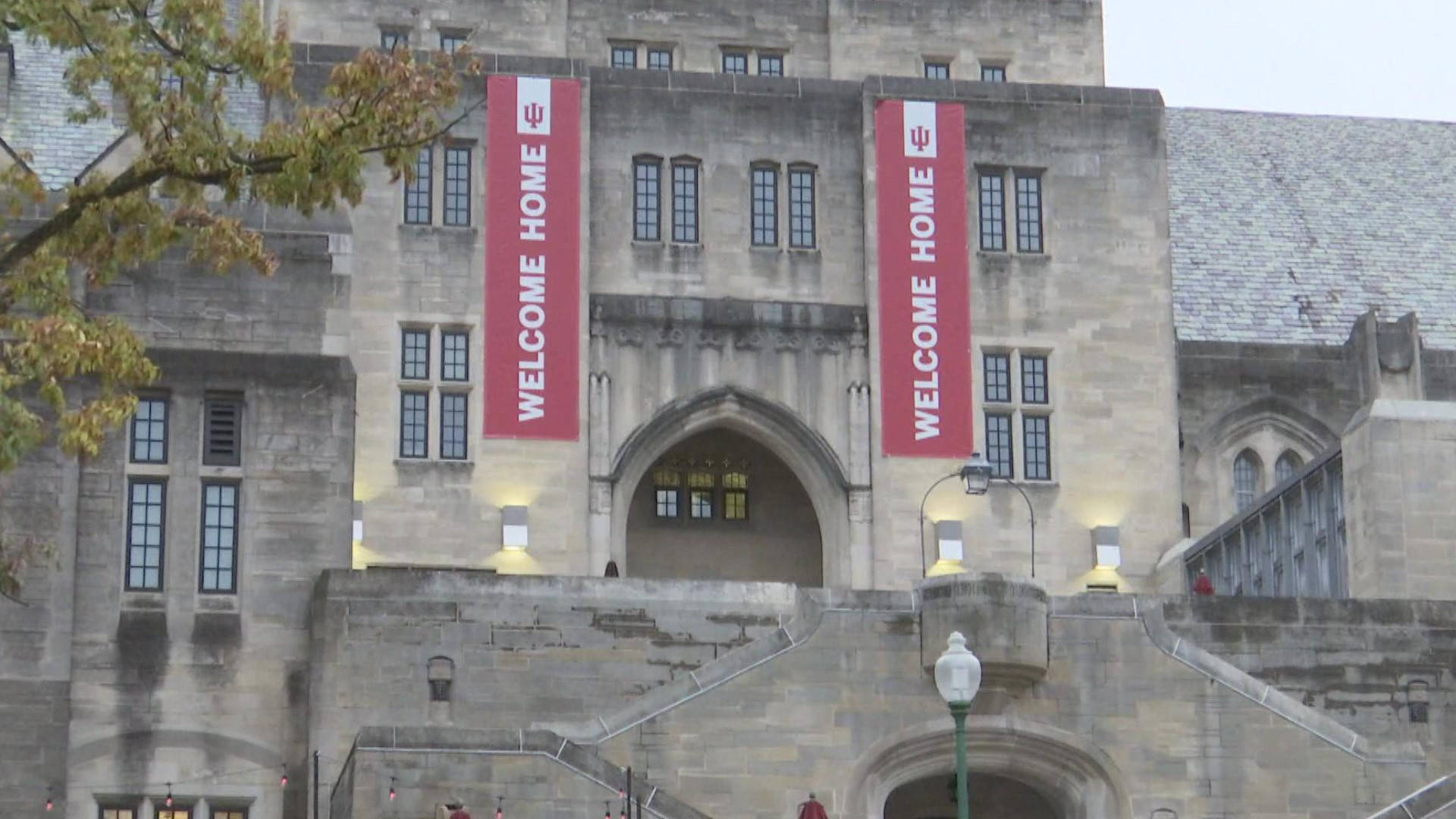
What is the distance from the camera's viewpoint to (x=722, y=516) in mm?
57031

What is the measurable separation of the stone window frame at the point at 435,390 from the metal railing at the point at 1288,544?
12910 millimetres

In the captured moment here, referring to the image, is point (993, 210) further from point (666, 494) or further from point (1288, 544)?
point (1288, 544)

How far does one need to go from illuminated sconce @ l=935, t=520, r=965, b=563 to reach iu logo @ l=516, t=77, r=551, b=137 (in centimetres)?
979

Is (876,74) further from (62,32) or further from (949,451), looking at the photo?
(62,32)

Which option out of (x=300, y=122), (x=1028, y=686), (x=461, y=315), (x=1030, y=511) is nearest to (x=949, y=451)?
(x=1030, y=511)

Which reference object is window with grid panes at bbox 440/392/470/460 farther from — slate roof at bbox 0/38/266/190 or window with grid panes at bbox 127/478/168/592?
window with grid panes at bbox 127/478/168/592

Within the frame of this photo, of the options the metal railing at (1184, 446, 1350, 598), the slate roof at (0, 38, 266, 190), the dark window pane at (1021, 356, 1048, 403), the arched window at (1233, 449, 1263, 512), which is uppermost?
the slate roof at (0, 38, 266, 190)

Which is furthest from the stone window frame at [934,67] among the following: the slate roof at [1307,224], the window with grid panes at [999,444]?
the window with grid panes at [999,444]

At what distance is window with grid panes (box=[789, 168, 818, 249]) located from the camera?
55844mm

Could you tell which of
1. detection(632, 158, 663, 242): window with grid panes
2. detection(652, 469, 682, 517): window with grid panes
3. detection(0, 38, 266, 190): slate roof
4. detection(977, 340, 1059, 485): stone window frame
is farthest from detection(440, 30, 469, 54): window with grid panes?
detection(977, 340, 1059, 485): stone window frame

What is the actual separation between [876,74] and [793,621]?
64.2ft

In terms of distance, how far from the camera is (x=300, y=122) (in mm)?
27781

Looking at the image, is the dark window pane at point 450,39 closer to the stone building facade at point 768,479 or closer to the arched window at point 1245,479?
the stone building facade at point 768,479

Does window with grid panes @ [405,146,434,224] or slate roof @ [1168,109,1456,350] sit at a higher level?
slate roof @ [1168,109,1456,350]
